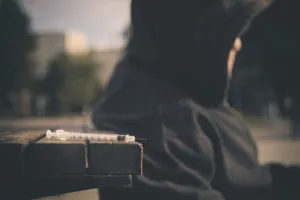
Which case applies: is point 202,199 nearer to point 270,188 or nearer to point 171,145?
point 171,145

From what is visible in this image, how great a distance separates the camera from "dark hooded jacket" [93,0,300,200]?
138 cm

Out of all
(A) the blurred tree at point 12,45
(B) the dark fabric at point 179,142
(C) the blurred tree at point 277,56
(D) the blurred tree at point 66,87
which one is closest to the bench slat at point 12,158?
(B) the dark fabric at point 179,142

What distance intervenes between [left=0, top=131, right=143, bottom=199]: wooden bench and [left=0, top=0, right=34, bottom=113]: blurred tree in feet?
76.7

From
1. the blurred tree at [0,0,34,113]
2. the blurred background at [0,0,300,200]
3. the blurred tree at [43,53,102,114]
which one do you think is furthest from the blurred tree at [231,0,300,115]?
the blurred tree at [43,53,102,114]

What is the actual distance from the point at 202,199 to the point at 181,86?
1.67 ft

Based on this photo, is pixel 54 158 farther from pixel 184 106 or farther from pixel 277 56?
pixel 277 56

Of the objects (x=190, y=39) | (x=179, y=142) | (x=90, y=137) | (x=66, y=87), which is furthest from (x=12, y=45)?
(x=90, y=137)

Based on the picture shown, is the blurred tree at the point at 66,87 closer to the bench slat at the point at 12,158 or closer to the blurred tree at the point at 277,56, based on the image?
the blurred tree at the point at 277,56

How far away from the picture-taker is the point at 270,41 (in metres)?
10.3

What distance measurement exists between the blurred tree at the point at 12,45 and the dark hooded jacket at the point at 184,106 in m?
22.9

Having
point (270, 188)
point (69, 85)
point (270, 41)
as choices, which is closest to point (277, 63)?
point (270, 41)

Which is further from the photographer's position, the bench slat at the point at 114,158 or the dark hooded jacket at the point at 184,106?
the dark hooded jacket at the point at 184,106

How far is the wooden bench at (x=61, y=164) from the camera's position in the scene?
100cm

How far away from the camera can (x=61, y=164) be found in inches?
39.6
